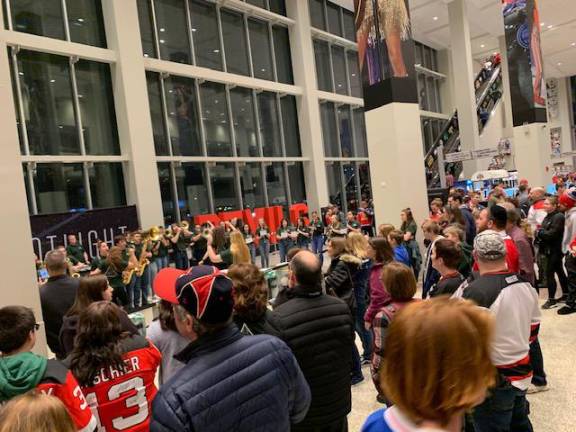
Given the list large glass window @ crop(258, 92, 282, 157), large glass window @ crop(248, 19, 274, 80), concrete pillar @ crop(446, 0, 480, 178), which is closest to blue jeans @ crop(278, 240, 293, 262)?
large glass window @ crop(258, 92, 282, 157)

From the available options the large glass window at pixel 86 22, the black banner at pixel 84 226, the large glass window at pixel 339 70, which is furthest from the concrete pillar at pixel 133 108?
the large glass window at pixel 339 70

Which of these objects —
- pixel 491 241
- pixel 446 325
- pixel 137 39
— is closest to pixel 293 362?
pixel 446 325

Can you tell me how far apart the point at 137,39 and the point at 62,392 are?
1171 centimetres

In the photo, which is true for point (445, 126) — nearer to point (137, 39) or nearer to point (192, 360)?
point (137, 39)

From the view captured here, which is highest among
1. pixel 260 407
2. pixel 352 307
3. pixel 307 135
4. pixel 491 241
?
pixel 307 135

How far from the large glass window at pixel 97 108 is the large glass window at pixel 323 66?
8.40 m

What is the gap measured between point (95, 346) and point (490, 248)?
202 centimetres

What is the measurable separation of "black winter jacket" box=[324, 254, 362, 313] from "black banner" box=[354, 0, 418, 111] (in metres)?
5.58

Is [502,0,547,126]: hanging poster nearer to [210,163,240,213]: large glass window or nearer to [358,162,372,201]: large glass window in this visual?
[358,162,372,201]: large glass window

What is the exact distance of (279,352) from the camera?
1.68 metres

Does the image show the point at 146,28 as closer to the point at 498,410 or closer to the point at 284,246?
the point at 284,246

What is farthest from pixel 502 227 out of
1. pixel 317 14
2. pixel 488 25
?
pixel 488 25

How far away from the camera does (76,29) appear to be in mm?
11273

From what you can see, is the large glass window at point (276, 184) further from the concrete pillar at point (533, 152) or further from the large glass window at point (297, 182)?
the concrete pillar at point (533, 152)
